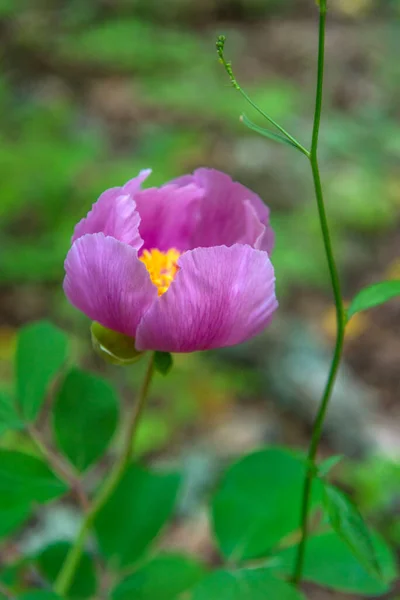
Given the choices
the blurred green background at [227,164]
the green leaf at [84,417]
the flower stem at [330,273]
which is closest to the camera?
the flower stem at [330,273]

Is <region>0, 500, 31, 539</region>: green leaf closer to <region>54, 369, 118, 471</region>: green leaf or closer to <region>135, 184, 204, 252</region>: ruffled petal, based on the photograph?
<region>54, 369, 118, 471</region>: green leaf

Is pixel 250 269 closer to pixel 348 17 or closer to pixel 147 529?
pixel 147 529

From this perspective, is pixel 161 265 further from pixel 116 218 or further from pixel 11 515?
pixel 11 515

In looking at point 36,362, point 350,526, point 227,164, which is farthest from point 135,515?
point 227,164

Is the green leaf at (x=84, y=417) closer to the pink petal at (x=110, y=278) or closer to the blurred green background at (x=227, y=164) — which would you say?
the pink petal at (x=110, y=278)

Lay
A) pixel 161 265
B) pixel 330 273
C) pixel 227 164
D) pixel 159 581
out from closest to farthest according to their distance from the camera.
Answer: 1. pixel 330 273
2. pixel 161 265
3. pixel 159 581
4. pixel 227 164

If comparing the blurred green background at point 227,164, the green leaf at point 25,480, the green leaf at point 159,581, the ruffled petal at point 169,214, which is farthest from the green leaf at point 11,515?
the blurred green background at point 227,164

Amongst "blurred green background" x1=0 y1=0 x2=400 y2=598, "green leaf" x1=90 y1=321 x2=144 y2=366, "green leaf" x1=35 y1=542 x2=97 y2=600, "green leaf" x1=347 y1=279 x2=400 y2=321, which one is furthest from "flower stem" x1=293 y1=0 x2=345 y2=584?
"blurred green background" x1=0 y1=0 x2=400 y2=598
